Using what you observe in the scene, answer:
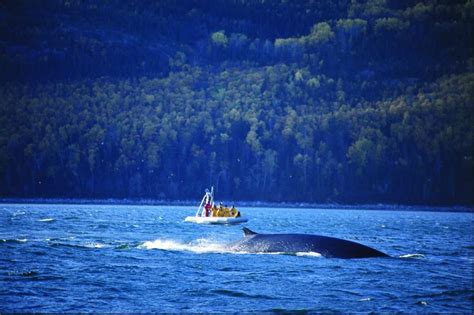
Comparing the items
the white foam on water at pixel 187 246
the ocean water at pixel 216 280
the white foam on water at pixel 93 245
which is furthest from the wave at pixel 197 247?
the white foam on water at pixel 93 245

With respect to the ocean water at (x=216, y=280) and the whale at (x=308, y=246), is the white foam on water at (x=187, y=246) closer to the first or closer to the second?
the ocean water at (x=216, y=280)

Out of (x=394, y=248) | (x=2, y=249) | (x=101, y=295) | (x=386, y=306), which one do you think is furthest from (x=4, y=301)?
(x=394, y=248)

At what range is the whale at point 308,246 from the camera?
4034cm

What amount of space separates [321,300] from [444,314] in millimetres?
4181

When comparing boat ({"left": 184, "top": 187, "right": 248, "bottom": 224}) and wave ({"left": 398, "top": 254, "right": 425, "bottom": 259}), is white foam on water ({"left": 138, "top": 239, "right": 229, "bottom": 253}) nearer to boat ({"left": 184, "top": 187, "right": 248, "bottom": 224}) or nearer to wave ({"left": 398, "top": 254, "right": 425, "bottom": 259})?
wave ({"left": 398, "top": 254, "right": 425, "bottom": 259})

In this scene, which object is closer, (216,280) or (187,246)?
(216,280)

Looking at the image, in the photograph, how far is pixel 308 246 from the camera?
1610 inches

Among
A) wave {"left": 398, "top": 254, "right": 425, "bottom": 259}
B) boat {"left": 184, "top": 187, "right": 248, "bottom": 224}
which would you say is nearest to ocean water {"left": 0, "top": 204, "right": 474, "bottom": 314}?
wave {"left": 398, "top": 254, "right": 425, "bottom": 259}

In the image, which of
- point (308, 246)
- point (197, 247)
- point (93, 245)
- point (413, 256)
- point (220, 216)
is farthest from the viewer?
point (220, 216)

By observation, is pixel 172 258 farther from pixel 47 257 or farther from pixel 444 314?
pixel 444 314

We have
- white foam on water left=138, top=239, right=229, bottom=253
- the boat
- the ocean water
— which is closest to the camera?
the ocean water

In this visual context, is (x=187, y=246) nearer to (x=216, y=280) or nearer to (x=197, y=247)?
(x=197, y=247)

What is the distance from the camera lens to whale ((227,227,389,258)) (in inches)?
1588

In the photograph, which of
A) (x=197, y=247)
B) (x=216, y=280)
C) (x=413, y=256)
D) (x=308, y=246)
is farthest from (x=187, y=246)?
(x=216, y=280)
